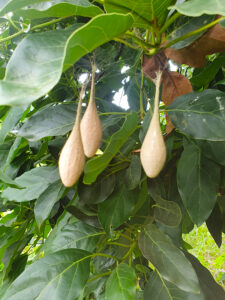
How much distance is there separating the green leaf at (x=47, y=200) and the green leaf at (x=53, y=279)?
0.20 feet

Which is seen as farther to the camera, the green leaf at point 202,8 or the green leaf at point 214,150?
the green leaf at point 214,150

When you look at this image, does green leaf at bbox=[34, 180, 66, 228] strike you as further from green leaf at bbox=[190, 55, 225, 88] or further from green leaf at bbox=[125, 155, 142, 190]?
green leaf at bbox=[190, 55, 225, 88]

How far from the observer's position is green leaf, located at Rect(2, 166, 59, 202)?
1.76 feet

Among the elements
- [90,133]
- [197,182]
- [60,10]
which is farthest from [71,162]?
[197,182]

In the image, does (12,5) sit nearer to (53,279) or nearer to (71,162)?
(71,162)

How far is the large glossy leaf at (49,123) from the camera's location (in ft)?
1.45

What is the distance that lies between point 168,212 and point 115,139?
0.54ft

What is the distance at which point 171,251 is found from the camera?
45 cm

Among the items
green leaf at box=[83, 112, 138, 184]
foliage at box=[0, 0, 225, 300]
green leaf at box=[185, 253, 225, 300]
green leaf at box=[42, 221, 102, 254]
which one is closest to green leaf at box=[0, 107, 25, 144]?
foliage at box=[0, 0, 225, 300]

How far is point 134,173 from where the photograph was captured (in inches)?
18.2

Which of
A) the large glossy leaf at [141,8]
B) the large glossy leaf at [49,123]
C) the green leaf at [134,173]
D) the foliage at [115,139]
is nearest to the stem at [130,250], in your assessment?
the foliage at [115,139]

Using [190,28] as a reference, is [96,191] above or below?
below

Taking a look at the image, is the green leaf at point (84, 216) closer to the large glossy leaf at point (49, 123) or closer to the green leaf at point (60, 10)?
the large glossy leaf at point (49, 123)

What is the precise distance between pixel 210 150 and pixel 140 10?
23 cm
